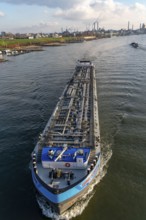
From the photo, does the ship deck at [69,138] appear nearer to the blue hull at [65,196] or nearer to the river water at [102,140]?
the blue hull at [65,196]

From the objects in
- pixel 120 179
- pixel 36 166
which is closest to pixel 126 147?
pixel 120 179

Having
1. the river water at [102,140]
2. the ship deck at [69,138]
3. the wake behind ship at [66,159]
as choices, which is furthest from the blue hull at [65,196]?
the river water at [102,140]

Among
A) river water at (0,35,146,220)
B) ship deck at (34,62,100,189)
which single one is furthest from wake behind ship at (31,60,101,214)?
river water at (0,35,146,220)

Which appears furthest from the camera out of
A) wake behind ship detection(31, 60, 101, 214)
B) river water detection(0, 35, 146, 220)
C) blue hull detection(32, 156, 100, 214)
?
river water detection(0, 35, 146, 220)

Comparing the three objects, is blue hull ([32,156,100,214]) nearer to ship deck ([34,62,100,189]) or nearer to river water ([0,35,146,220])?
ship deck ([34,62,100,189])

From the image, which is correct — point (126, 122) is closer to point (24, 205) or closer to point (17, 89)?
point (24, 205)

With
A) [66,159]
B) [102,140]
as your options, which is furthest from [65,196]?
[102,140]
